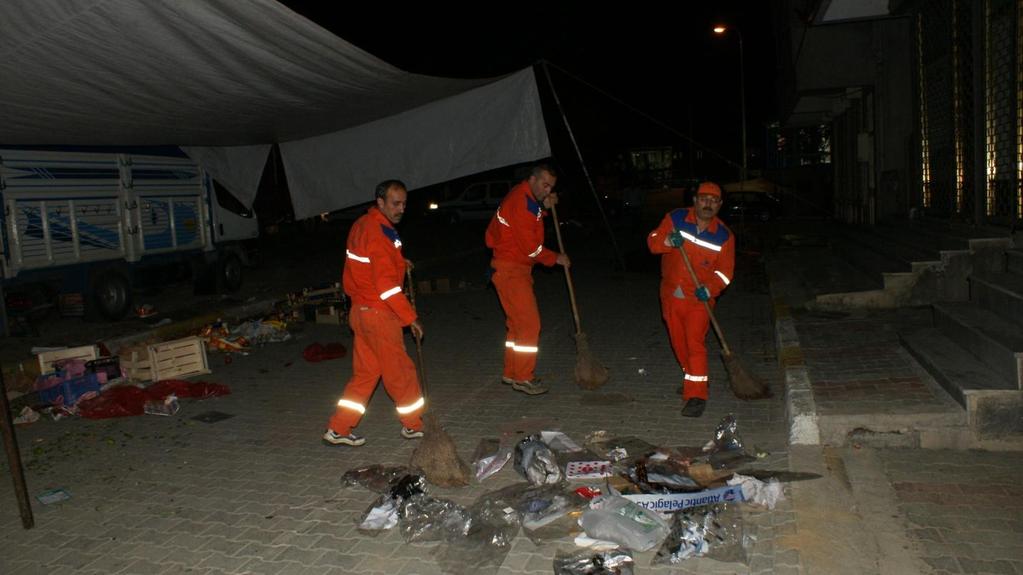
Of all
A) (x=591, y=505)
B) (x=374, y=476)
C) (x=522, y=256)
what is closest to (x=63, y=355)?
(x=374, y=476)

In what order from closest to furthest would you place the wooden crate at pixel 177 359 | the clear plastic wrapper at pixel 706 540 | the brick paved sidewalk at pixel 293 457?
the clear plastic wrapper at pixel 706 540 → the brick paved sidewalk at pixel 293 457 → the wooden crate at pixel 177 359

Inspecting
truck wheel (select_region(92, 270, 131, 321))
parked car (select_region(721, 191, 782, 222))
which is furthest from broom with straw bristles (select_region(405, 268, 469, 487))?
parked car (select_region(721, 191, 782, 222))

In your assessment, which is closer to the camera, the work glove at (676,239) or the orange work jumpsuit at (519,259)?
A: the work glove at (676,239)

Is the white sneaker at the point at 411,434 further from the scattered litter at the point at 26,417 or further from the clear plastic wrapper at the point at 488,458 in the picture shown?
the scattered litter at the point at 26,417

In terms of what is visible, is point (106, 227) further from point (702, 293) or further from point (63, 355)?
point (702, 293)

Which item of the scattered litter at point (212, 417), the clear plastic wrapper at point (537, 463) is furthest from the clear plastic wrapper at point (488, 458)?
the scattered litter at point (212, 417)

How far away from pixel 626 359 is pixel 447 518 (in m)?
4.17

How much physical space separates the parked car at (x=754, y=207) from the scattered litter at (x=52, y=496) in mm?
26519

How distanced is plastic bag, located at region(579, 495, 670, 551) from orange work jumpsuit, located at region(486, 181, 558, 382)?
8.74 feet

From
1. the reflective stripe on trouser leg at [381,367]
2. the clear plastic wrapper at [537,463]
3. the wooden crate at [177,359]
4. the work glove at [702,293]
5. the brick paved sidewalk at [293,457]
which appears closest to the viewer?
the brick paved sidewalk at [293,457]

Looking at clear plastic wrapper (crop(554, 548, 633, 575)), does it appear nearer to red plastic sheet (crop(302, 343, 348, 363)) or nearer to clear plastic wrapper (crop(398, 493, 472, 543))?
clear plastic wrapper (crop(398, 493, 472, 543))

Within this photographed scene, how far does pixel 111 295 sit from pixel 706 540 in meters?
10.5

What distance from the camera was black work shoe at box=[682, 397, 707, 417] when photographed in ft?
19.0

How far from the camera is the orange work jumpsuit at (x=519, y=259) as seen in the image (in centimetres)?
637
